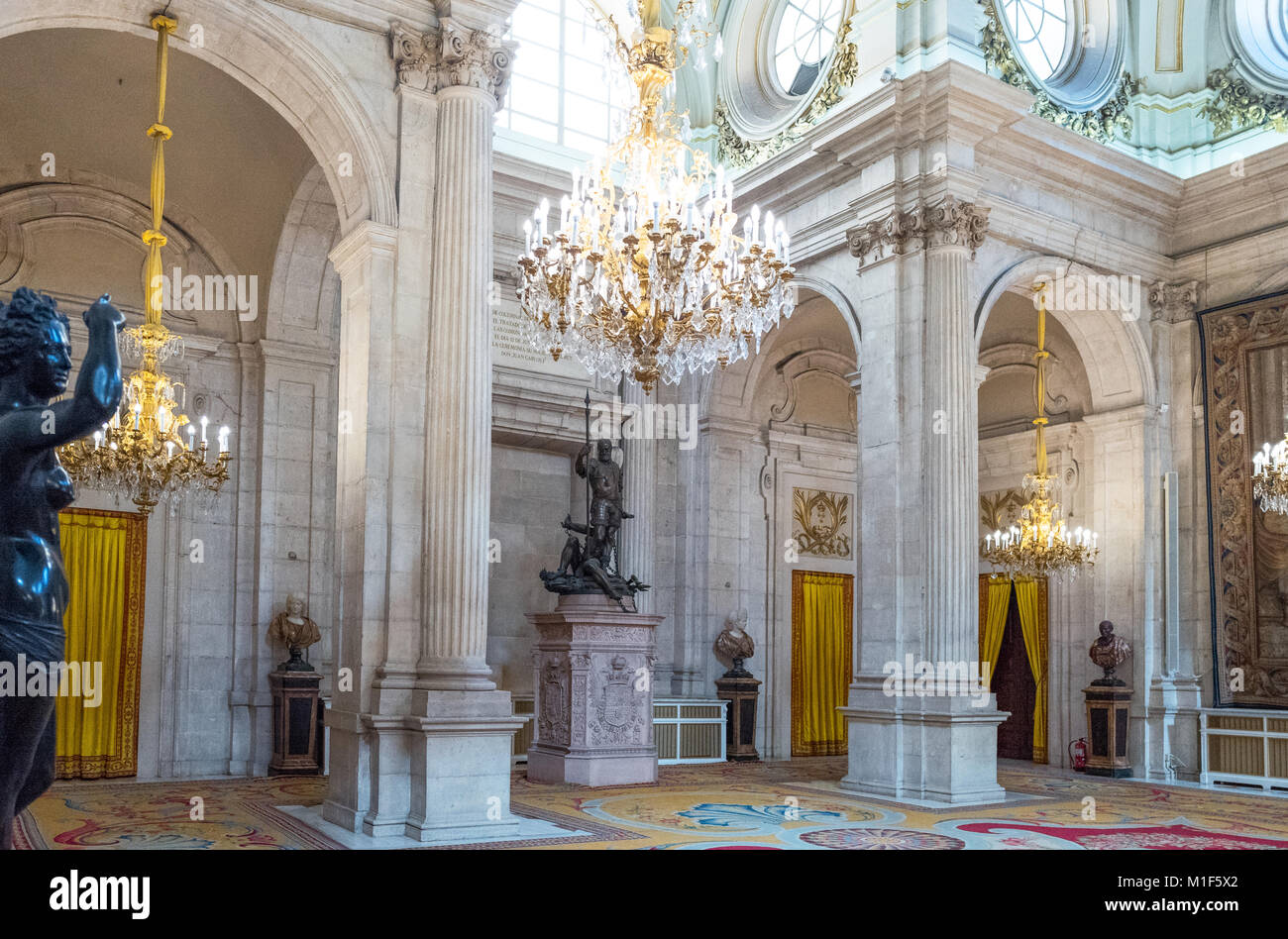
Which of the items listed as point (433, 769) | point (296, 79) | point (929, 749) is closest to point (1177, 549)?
point (929, 749)

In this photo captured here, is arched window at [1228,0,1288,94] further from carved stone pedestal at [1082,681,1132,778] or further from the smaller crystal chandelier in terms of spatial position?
carved stone pedestal at [1082,681,1132,778]

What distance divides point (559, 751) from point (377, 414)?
4.75 m

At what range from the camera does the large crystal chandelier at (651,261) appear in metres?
7.90

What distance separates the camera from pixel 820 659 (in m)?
16.8

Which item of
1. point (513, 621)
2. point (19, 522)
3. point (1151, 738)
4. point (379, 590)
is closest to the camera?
point (19, 522)

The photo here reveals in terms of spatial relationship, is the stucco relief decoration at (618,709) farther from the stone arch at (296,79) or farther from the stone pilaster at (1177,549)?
the stone pilaster at (1177,549)

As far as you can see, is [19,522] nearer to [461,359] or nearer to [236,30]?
[461,359]

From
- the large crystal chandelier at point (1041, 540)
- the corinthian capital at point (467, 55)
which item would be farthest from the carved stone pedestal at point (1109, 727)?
the corinthian capital at point (467, 55)

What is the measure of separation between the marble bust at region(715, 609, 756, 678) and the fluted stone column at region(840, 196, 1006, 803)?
133 inches

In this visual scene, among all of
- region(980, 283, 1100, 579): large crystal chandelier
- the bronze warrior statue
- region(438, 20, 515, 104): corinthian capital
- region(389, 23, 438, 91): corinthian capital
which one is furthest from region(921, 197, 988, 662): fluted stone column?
region(389, 23, 438, 91): corinthian capital

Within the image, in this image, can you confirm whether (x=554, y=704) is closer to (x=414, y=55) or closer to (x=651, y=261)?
(x=651, y=261)

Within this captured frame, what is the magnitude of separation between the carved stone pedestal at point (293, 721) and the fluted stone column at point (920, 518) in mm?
5394

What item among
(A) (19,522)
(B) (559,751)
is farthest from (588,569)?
(A) (19,522)

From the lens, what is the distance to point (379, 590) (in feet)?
26.5
